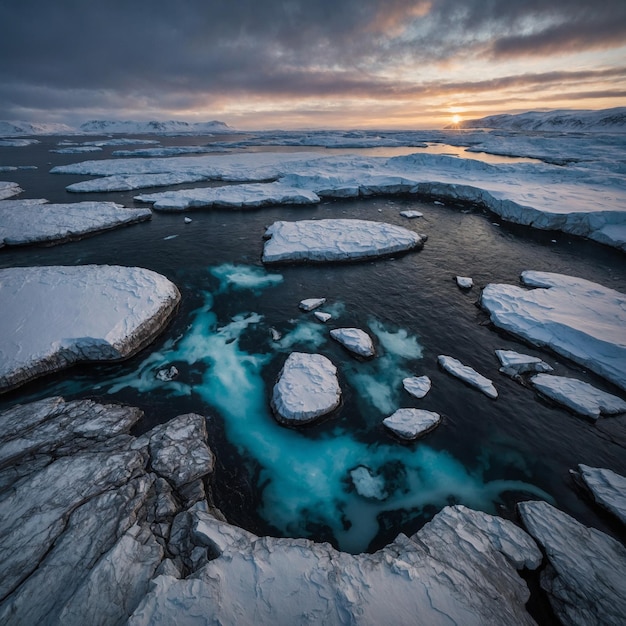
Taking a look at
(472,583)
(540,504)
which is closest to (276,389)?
(472,583)

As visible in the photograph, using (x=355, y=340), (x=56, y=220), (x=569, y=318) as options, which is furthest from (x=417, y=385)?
(x=56, y=220)

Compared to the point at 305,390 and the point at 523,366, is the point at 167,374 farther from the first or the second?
the point at 523,366

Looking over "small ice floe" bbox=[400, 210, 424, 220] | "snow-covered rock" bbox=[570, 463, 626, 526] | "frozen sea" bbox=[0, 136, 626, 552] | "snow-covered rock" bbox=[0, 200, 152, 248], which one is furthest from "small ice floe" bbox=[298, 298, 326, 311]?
"snow-covered rock" bbox=[0, 200, 152, 248]

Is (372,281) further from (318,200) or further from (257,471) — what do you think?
(318,200)

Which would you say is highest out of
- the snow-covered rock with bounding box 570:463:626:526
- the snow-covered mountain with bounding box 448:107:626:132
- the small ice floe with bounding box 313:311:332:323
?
the snow-covered mountain with bounding box 448:107:626:132

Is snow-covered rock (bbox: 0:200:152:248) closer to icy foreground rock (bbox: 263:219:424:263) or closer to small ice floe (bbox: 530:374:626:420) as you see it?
icy foreground rock (bbox: 263:219:424:263)
